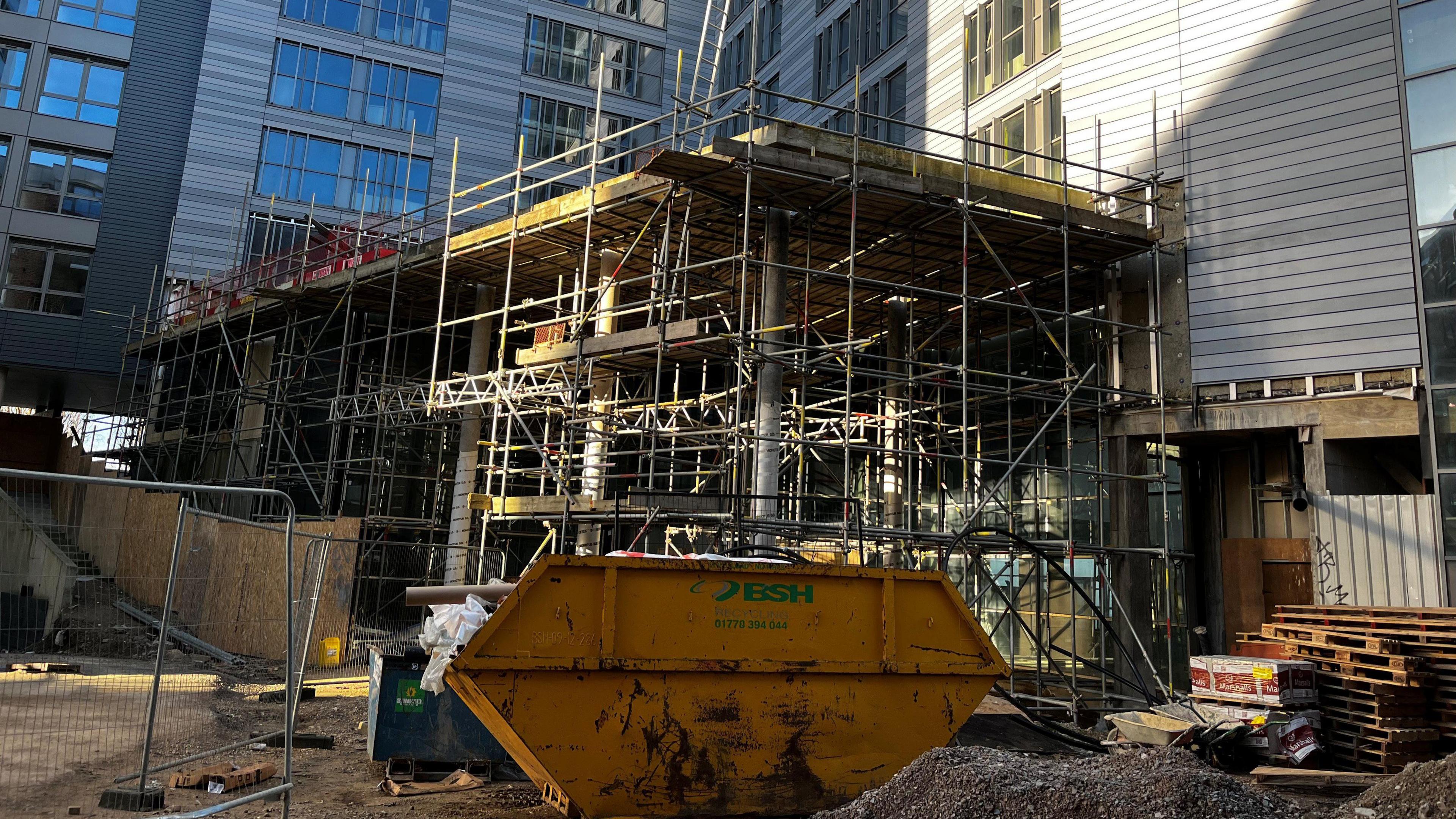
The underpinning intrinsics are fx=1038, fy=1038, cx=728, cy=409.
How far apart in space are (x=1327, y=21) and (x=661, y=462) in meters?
A: 16.6

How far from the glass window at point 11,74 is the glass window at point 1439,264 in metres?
38.5

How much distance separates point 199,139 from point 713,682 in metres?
32.0

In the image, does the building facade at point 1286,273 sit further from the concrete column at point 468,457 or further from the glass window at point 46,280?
the glass window at point 46,280

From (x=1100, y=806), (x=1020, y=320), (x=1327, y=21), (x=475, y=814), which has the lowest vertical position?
(x=475, y=814)

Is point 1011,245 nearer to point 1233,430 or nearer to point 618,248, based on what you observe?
point 1233,430

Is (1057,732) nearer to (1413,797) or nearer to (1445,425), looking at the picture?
(1413,797)

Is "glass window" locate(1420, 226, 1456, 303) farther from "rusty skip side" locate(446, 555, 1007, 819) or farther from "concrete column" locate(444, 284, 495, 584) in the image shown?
"concrete column" locate(444, 284, 495, 584)

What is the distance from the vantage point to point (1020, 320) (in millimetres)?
21109

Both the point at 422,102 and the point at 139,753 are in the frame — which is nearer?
the point at 139,753

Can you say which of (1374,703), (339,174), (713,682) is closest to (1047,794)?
(713,682)

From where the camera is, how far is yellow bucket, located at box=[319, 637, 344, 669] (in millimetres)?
18422

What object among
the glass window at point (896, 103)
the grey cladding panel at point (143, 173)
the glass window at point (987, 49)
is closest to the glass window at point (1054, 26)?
the glass window at point (987, 49)

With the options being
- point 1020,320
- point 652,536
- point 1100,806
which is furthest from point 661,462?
point 1100,806

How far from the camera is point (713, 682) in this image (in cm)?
882
